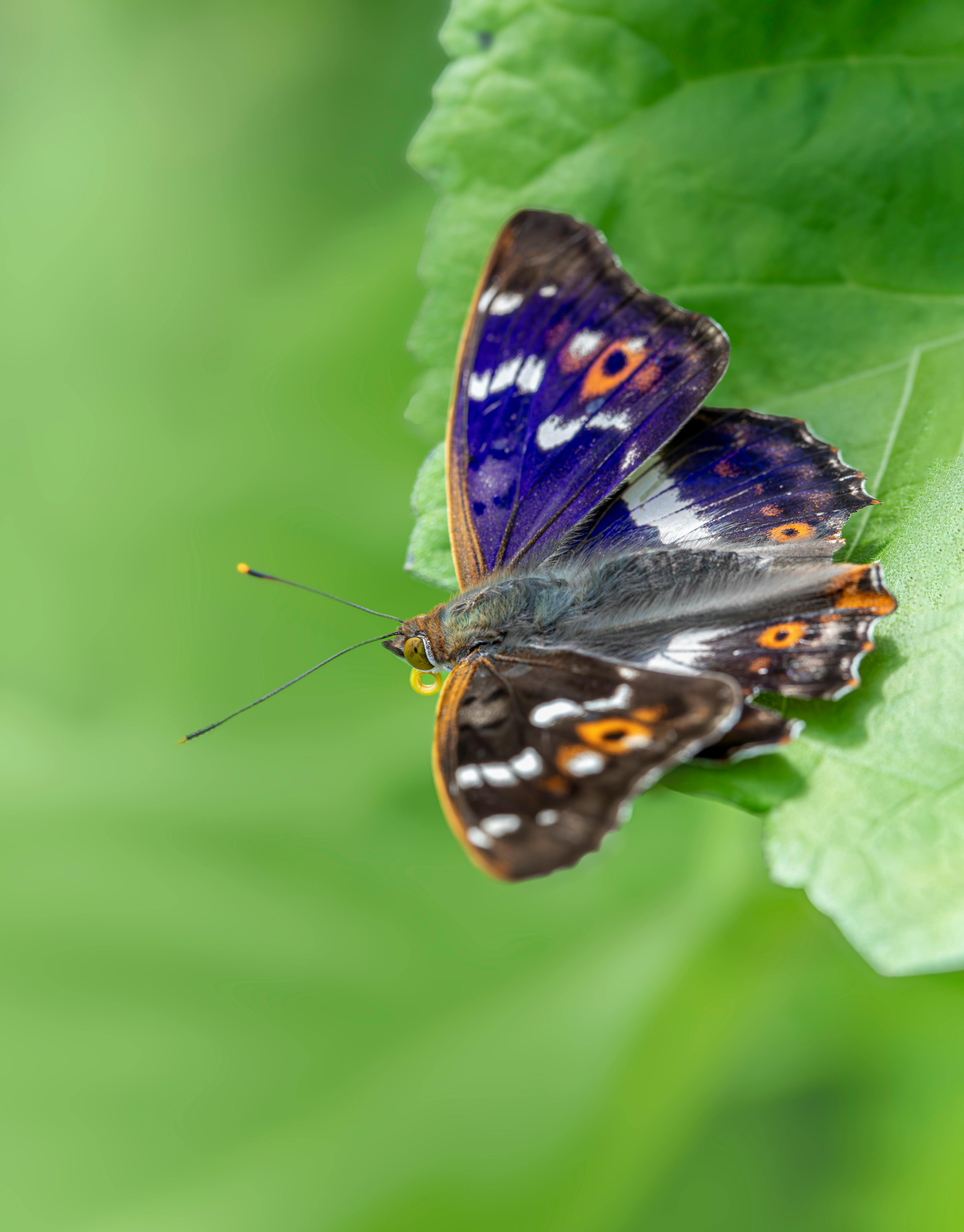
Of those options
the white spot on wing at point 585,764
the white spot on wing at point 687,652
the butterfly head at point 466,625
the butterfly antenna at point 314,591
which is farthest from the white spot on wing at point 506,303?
the white spot on wing at point 585,764

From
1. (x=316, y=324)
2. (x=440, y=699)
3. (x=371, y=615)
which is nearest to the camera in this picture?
(x=440, y=699)

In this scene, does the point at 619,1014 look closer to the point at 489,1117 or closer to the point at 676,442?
the point at 489,1117

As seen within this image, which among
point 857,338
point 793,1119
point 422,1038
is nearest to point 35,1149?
point 422,1038

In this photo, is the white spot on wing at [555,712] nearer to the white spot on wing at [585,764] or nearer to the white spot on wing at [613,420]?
the white spot on wing at [585,764]

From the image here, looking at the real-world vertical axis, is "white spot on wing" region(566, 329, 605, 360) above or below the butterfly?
above

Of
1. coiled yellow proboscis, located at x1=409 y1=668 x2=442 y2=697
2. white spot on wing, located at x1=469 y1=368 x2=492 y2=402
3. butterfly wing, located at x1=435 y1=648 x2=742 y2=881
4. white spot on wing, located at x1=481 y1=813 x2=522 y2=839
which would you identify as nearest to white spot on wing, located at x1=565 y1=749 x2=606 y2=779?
butterfly wing, located at x1=435 y1=648 x2=742 y2=881

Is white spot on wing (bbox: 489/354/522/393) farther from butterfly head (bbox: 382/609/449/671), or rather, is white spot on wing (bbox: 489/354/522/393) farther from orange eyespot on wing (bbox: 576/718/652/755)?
orange eyespot on wing (bbox: 576/718/652/755)

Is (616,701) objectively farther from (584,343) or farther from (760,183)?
(760,183)
